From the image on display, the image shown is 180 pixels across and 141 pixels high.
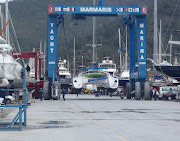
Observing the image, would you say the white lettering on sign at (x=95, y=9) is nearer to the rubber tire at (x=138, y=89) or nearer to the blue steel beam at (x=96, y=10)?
the blue steel beam at (x=96, y=10)

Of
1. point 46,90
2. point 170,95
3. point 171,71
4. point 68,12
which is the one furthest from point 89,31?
point 46,90

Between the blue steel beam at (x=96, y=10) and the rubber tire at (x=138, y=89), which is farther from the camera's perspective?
the rubber tire at (x=138, y=89)

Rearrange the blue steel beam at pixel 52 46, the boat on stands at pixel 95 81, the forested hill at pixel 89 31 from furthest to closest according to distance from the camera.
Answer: the forested hill at pixel 89 31 → the boat on stands at pixel 95 81 → the blue steel beam at pixel 52 46

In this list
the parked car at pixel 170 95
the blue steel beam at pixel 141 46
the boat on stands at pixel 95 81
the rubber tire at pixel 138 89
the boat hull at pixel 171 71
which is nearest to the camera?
the rubber tire at pixel 138 89

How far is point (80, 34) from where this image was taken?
516 feet

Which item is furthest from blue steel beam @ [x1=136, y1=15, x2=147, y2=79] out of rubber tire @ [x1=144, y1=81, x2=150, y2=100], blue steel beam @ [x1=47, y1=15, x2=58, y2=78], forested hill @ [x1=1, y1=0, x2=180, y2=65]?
forested hill @ [x1=1, y1=0, x2=180, y2=65]

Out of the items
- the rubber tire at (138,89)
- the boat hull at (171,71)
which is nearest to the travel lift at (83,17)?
the rubber tire at (138,89)

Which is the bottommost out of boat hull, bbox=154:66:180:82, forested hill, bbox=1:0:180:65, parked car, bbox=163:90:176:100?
parked car, bbox=163:90:176:100

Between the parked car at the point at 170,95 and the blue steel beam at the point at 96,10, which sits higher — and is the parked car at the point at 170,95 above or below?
below

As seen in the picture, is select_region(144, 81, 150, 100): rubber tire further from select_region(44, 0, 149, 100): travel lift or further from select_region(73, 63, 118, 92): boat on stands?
select_region(73, 63, 118, 92): boat on stands

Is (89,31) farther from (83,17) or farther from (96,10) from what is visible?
(96,10)

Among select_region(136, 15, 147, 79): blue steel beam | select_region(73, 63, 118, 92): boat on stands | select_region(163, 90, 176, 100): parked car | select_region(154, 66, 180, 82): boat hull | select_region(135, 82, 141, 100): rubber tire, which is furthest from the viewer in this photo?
select_region(154, 66, 180, 82): boat hull

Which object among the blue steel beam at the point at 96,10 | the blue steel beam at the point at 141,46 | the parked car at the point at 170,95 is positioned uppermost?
the blue steel beam at the point at 96,10

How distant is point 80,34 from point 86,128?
5553 inches
